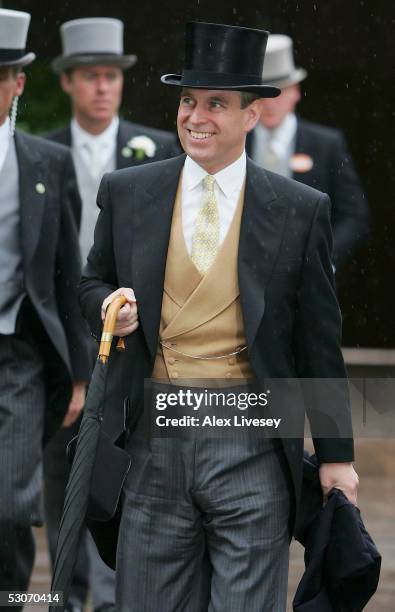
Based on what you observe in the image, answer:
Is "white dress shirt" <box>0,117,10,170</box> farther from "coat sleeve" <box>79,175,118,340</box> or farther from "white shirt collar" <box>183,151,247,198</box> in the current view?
"white shirt collar" <box>183,151,247,198</box>

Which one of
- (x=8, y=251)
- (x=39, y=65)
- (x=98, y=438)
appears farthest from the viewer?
(x=39, y=65)

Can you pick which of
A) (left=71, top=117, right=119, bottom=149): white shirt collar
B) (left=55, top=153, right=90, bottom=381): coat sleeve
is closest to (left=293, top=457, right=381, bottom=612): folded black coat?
(left=55, top=153, right=90, bottom=381): coat sleeve

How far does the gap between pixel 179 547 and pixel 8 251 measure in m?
1.65

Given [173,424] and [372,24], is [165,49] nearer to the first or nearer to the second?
[372,24]

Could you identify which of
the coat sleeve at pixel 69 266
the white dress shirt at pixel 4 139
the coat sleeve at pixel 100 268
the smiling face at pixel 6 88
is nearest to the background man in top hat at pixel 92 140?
the coat sleeve at pixel 69 266

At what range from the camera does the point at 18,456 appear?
5867mm

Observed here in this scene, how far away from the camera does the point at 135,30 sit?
11445 mm

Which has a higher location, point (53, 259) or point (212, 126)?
point (212, 126)

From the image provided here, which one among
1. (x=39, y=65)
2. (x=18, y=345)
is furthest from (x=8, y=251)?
(x=39, y=65)

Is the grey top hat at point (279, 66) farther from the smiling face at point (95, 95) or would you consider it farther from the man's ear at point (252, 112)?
the man's ear at point (252, 112)

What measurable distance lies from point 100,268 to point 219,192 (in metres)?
0.39

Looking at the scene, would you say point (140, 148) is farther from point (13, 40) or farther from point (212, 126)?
point (212, 126)

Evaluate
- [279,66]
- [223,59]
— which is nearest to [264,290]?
[223,59]

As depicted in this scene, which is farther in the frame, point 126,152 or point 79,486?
point 126,152
